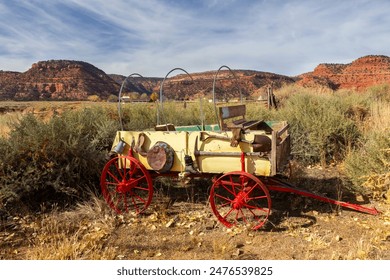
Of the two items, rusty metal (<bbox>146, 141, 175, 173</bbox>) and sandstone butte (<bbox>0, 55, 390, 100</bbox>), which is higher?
sandstone butte (<bbox>0, 55, 390, 100</bbox>)

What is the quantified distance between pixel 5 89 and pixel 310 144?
76.1m

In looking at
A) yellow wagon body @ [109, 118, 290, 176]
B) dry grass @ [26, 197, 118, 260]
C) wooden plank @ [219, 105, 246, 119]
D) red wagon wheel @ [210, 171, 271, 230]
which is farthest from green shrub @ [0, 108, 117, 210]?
wooden plank @ [219, 105, 246, 119]

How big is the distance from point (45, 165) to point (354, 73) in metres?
62.1

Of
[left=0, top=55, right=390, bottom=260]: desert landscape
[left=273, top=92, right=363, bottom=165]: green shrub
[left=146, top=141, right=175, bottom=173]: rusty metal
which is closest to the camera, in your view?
[left=0, top=55, right=390, bottom=260]: desert landscape

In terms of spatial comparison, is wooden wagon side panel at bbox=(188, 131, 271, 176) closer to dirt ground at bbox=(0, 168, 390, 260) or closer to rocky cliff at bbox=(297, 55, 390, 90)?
dirt ground at bbox=(0, 168, 390, 260)

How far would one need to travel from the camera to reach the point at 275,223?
3662mm

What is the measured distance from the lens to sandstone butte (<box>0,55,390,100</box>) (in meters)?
53.0

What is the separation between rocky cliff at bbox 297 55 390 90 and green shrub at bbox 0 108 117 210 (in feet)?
163

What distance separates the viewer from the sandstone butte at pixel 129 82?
53.0 m

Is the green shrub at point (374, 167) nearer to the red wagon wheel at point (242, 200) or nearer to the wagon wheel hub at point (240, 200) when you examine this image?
the red wagon wheel at point (242, 200)

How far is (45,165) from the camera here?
14.1 feet

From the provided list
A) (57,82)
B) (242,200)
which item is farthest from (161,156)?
(57,82)

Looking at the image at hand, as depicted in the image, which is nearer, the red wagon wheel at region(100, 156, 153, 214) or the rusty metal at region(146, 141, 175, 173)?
the rusty metal at region(146, 141, 175, 173)

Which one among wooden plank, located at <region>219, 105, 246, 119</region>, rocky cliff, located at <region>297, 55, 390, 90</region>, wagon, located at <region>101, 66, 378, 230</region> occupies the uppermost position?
rocky cliff, located at <region>297, 55, 390, 90</region>
